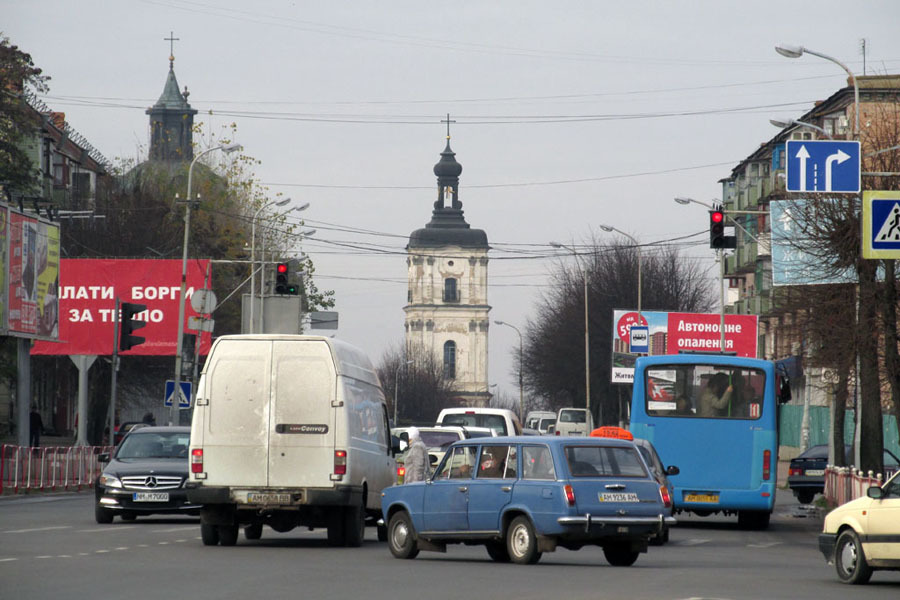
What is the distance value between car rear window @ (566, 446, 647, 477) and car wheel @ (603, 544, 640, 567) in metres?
0.95

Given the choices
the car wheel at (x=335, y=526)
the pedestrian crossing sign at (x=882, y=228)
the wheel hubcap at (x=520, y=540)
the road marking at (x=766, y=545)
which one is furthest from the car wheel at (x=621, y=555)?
the pedestrian crossing sign at (x=882, y=228)

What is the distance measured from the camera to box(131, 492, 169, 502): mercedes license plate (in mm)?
25469

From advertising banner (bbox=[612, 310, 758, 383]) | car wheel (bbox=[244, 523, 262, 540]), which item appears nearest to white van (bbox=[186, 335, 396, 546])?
car wheel (bbox=[244, 523, 262, 540])

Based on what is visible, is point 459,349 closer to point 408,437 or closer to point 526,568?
point 408,437

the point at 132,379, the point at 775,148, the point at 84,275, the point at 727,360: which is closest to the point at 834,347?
the point at 727,360

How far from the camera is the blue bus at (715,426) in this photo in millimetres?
27797

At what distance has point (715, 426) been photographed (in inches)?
1107

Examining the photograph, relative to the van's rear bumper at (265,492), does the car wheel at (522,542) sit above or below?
below

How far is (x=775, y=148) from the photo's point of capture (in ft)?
277

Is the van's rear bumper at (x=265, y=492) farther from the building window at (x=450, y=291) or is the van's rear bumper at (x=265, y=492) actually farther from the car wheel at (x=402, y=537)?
the building window at (x=450, y=291)

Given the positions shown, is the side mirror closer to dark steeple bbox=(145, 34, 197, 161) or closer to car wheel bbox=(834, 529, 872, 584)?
car wheel bbox=(834, 529, 872, 584)

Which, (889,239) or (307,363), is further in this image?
(889,239)

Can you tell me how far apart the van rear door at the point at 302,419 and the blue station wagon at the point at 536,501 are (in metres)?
1.49

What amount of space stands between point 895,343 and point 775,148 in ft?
175
